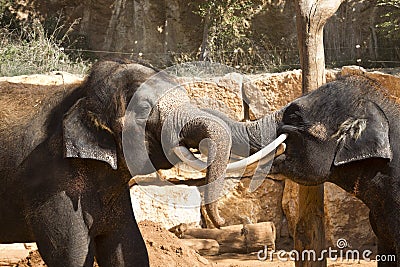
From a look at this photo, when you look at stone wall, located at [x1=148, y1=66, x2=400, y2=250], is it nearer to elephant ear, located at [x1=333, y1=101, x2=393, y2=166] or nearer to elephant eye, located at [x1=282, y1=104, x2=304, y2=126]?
elephant eye, located at [x1=282, y1=104, x2=304, y2=126]

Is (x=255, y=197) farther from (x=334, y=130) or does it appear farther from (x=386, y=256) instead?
(x=334, y=130)

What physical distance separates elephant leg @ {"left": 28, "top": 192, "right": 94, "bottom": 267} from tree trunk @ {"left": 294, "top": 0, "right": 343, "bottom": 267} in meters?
2.52

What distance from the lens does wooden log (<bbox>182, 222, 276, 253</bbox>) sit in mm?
9484

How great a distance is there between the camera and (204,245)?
30.7 ft

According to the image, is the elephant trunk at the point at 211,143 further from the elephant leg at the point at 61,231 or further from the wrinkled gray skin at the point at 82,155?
the elephant leg at the point at 61,231

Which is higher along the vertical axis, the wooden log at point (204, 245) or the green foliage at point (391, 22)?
the green foliage at point (391, 22)

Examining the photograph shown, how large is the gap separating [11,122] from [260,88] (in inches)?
181

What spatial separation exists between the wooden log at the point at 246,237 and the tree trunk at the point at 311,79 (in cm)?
220

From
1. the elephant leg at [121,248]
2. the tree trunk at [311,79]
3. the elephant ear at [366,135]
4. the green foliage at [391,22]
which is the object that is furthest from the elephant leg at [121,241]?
the green foliage at [391,22]

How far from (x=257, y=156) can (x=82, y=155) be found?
1.12m

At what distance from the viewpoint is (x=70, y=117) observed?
5.20 metres

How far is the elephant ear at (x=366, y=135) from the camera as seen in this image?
17.8 feet

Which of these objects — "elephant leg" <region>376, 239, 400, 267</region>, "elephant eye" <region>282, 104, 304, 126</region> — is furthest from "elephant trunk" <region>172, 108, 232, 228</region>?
"elephant leg" <region>376, 239, 400, 267</region>

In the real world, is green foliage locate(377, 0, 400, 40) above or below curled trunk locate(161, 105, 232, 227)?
above
